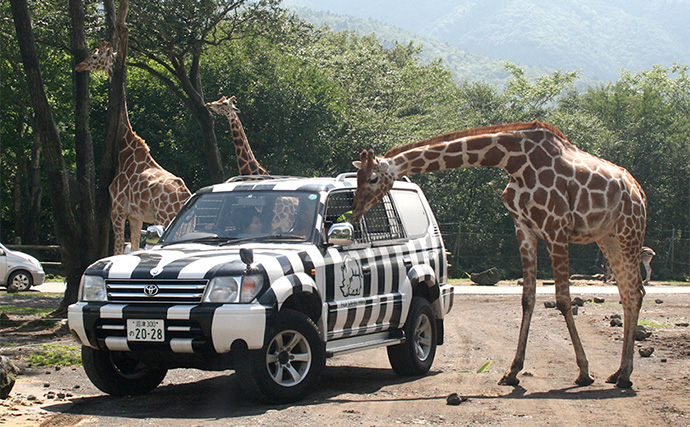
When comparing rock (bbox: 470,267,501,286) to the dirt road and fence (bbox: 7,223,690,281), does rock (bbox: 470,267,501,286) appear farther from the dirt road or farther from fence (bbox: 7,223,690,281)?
the dirt road

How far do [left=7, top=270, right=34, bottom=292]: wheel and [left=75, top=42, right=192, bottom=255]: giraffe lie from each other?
8026 mm

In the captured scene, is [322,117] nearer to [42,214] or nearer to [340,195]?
[42,214]

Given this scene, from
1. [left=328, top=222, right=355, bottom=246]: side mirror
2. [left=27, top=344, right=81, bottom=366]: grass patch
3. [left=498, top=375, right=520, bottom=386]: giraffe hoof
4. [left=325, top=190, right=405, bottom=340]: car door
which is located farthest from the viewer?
[left=27, top=344, right=81, bottom=366]: grass patch

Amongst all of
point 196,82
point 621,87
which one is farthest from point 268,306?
point 621,87

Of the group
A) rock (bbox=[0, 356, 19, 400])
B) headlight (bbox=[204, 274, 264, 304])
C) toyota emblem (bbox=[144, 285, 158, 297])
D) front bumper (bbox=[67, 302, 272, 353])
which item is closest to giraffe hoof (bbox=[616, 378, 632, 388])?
front bumper (bbox=[67, 302, 272, 353])

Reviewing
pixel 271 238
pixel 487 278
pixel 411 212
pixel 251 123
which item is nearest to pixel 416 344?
pixel 411 212

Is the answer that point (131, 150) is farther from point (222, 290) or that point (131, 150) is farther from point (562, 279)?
point (222, 290)

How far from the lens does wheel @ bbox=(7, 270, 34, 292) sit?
23.3m

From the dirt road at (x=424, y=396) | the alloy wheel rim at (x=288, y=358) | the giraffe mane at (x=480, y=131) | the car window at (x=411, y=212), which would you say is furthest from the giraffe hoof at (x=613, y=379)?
the alloy wheel rim at (x=288, y=358)

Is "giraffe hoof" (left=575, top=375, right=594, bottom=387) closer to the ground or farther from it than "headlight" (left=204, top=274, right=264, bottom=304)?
closer to the ground

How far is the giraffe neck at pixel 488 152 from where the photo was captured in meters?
10.3

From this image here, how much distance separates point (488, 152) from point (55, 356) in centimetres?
587

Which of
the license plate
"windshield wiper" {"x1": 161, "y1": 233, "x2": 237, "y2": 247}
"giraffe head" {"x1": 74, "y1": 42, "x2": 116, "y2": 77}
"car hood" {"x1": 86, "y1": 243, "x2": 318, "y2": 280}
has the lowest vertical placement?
the license plate

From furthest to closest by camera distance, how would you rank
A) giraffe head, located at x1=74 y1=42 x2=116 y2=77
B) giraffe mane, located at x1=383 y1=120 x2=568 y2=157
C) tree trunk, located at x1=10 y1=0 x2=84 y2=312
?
giraffe head, located at x1=74 y1=42 x2=116 y2=77, tree trunk, located at x1=10 y1=0 x2=84 y2=312, giraffe mane, located at x1=383 y1=120 x2=568 y2=157
